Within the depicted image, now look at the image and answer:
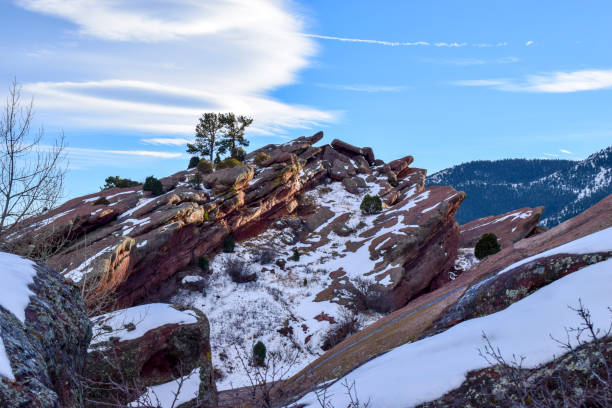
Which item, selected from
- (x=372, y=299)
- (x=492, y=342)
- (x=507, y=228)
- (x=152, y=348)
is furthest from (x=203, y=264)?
(x=507, y=228)

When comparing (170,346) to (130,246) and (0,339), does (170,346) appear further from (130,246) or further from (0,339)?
(130,246)

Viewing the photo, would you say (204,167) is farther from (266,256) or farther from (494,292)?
(494,292)

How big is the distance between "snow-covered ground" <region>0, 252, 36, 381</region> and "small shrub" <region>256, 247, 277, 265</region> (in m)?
25.8

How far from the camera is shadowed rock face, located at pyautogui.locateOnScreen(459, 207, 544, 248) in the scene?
36062 millimetres

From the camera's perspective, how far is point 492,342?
178 inches

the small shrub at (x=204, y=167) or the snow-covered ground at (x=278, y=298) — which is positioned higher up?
the small shrub at (x=204, y=167)

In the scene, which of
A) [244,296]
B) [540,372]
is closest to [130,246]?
[244,296]

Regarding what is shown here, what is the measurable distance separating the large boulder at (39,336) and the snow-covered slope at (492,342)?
124 inches

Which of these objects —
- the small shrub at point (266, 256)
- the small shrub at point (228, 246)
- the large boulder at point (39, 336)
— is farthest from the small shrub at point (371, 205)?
the large boulder at point (39, 336)

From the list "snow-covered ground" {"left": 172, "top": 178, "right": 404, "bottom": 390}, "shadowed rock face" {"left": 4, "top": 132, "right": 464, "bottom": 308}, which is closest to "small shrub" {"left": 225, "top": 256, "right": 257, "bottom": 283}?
"snow-covered ground" {"left": 172, "top": 178, "right": 404, "bottom": 390}

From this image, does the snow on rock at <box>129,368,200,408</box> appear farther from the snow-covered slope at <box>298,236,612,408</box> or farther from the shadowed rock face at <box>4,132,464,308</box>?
the shadowed rock face at <box>4,132,464,308</box>

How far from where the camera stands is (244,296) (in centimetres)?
2684

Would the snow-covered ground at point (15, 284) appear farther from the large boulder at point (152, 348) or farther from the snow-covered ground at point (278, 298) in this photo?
the snow-covered ground at point (278, 298)

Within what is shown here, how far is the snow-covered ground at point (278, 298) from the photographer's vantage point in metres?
22.3
